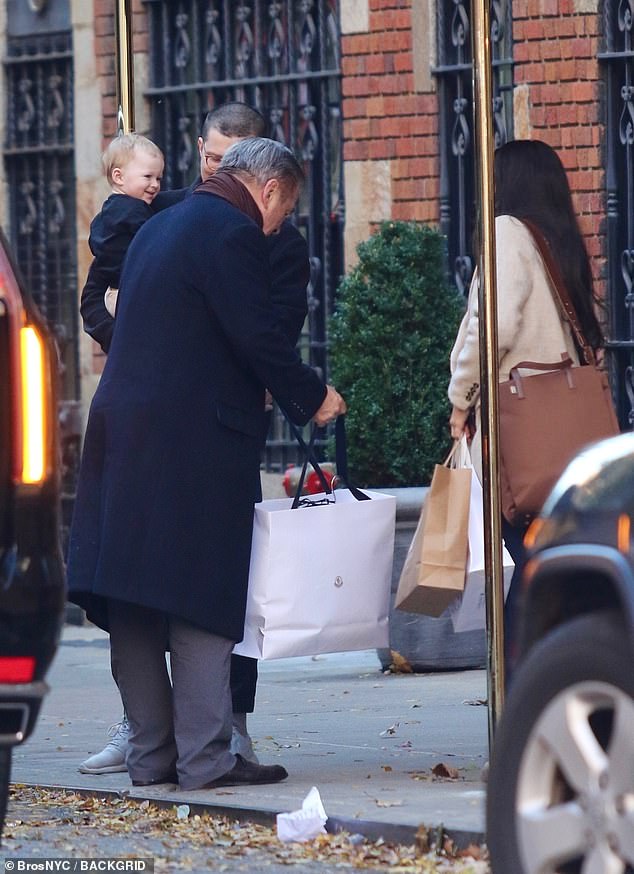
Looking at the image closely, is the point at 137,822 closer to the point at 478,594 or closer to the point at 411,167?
the point at 478,594

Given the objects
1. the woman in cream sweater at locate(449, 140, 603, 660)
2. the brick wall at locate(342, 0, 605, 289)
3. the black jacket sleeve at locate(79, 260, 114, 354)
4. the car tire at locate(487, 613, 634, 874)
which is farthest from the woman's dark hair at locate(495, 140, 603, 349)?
the brick wall at locate(342, 0, 605, 289)

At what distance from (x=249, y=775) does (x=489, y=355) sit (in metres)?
1.47

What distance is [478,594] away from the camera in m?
6.36

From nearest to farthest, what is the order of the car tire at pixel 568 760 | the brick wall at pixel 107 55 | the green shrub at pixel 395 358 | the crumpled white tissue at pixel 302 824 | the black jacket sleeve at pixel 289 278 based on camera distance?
the car tire at pixel 568 760 → the crumpled white tissue at pixel 302 824 → the black jacket sleeve at pixel 289 278 → the green shrub at pixel 395 358 → the brick wall at pixel 107 55

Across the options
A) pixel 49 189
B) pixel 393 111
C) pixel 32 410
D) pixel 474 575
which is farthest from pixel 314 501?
pixel 49 189

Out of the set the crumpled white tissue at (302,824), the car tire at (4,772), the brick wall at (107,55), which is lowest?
the crumpled white tissue at (302,824)

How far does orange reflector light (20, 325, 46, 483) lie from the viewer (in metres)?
4.36

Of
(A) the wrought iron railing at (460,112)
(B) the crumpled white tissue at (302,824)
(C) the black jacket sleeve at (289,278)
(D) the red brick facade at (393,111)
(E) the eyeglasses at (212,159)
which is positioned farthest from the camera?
(D) the red brick facade at (393,111)

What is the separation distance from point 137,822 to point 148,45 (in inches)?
299

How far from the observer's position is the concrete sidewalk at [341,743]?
562cm

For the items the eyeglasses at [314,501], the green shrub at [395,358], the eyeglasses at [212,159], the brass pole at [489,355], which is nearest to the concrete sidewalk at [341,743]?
the brass pole at [489,355]

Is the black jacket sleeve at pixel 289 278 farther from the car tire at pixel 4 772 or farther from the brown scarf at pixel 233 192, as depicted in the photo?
the car tire at pixel 4 772

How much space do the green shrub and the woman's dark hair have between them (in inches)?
152

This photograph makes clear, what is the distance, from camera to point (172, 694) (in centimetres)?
621
